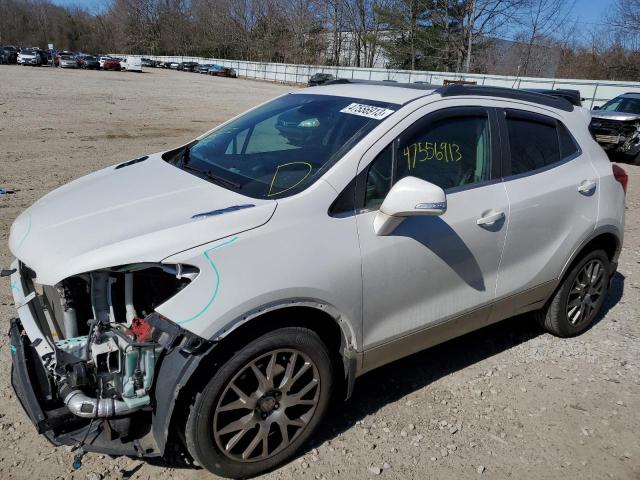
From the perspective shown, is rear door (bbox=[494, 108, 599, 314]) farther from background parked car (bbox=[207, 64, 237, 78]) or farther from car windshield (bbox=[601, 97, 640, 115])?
background parked car (bbox=[207, 64, 237, 78])

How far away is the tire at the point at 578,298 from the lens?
13.1 ft

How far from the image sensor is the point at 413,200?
101 inches

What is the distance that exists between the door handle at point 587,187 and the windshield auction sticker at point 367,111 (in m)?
1.68

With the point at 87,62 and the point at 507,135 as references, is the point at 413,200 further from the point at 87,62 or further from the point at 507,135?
the point at 87,62

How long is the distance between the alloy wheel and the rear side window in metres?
1.89

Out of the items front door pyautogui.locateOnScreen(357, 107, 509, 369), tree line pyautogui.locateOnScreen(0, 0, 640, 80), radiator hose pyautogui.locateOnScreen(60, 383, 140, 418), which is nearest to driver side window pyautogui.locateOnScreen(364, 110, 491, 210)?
Answer: front door pyautogui.locateOnScreen(357, 107, 509, 369)

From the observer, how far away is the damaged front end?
2.25 meters

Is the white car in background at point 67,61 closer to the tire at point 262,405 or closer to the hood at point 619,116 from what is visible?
the hood at point 619,116

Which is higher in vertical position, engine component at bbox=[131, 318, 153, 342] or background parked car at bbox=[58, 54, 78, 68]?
background parked car at bbox=[58, 54, 78, 68]

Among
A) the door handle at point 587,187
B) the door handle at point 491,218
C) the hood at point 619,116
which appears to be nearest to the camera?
the door handle at point 491,218

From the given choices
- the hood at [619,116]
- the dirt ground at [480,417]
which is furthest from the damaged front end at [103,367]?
the hood at [619,116]

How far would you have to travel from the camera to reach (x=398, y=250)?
278 centimetres

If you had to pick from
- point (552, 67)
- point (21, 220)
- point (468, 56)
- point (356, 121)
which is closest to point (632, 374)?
point (356, 121)

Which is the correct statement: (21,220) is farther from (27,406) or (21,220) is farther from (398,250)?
(398,250)
